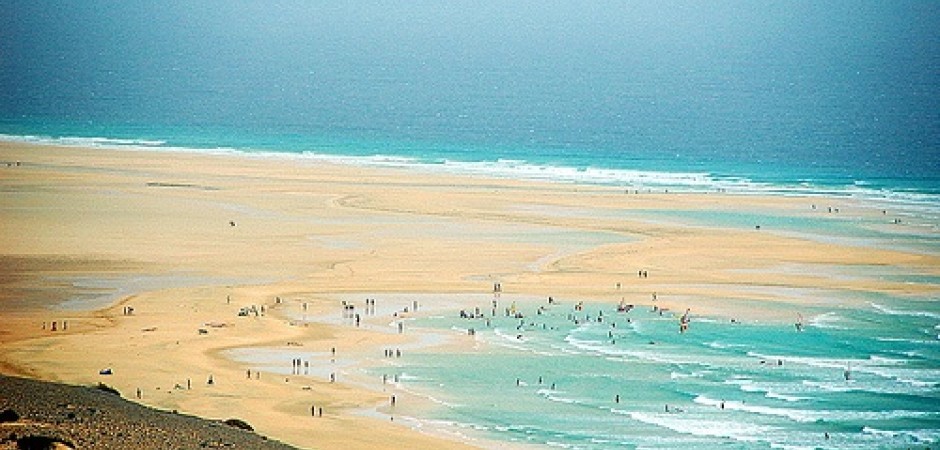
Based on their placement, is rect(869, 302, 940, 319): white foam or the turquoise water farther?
rect(869, 302, 940, 319): white foam

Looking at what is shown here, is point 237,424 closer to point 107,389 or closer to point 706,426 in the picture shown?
point 107,389

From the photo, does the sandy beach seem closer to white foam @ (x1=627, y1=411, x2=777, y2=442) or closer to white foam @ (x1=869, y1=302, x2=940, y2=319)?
white foam @ (x1=869, y1=302, x2=940, y2=319)

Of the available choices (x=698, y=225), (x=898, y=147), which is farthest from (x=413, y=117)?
(x=698, y=225)

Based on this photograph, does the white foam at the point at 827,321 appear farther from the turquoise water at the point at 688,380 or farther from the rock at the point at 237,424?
the rock at the point at 237,424

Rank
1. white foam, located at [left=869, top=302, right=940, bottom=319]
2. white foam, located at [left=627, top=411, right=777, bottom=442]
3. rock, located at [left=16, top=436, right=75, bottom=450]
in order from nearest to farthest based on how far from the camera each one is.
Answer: rock, located at [left=16, top=436, right=75, bottom=450]
white foam, located at [left=627, top=411, right=777, bottom=442]
white foam, located at [left=869, top=302, right=940, bottom=319]

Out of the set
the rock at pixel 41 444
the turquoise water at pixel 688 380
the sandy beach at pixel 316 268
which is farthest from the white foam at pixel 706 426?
the rock at pixel 41 444

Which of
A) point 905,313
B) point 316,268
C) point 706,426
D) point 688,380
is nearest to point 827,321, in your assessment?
point 905,313

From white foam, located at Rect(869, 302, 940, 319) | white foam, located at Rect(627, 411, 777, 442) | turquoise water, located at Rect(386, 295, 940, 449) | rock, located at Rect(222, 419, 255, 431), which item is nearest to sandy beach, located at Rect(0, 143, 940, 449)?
rock, located at Rect(222, 419, 255, 431)
